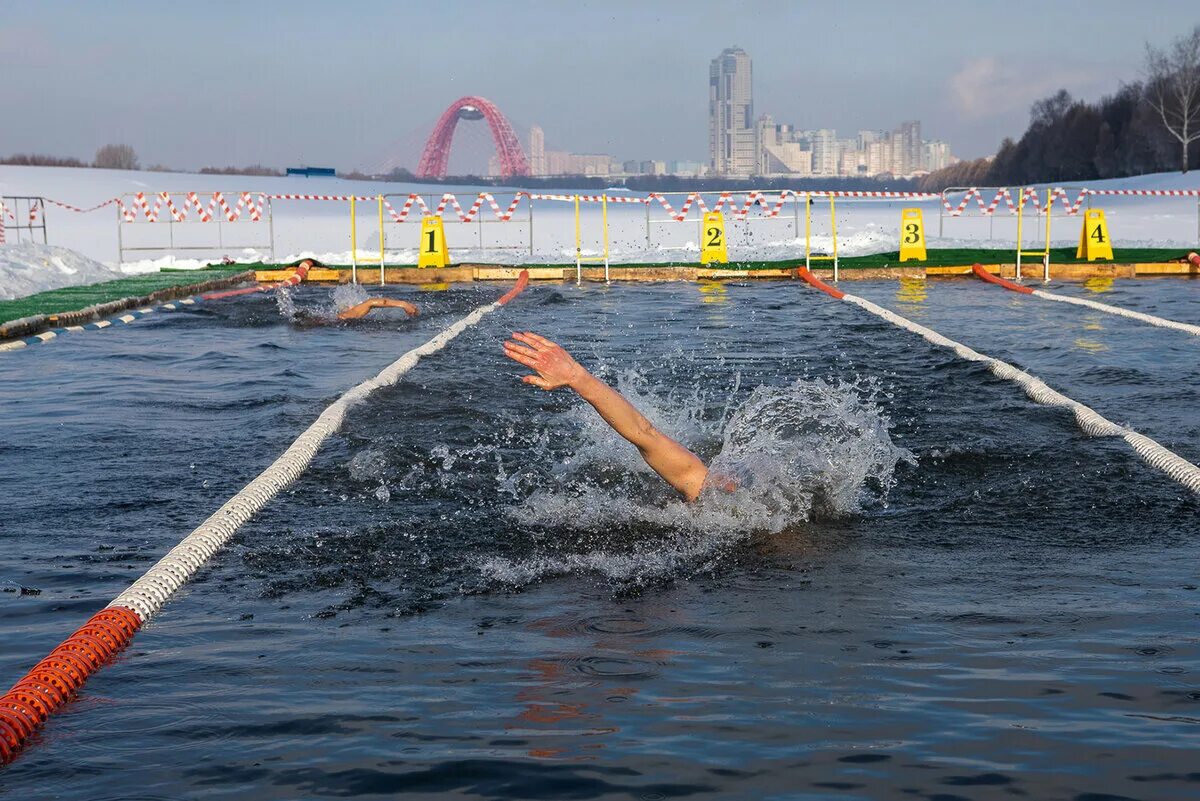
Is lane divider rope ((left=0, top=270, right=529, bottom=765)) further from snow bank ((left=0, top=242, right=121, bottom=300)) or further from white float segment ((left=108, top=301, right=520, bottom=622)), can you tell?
snow bank ((left=0, top=242, right=121, bottom=300))

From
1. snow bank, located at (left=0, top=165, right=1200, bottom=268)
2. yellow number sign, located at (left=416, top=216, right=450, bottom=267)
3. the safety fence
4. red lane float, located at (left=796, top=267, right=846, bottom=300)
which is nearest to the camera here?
red lane float, located at (left=796, top=267, right=846, bottom=300)

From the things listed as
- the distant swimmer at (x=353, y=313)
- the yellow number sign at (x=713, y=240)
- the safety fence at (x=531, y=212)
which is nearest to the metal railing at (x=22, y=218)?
the safety fence at (x=531, y=212)

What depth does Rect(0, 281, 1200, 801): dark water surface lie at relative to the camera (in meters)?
3.82

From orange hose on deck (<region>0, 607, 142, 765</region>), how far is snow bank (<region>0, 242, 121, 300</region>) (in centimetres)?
1656

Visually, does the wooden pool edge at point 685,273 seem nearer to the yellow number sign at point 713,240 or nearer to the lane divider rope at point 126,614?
the yellow number sign at point 713,240

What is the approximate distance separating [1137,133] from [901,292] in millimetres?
82239

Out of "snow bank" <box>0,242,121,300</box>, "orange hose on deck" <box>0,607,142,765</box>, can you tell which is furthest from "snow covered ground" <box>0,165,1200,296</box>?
"orange hose on deck" <box>0,607,142,765</box>

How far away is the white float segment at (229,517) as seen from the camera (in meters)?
5.42

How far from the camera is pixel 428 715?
4176mm

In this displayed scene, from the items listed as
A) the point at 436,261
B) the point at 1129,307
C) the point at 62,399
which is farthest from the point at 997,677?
the point at 436,261

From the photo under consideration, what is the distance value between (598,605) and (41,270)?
20406 millimetres

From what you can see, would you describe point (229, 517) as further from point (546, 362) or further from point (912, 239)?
point (912, 239)

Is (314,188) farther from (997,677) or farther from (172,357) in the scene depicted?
(997,677)

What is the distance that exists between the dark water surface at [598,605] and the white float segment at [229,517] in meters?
0.10
